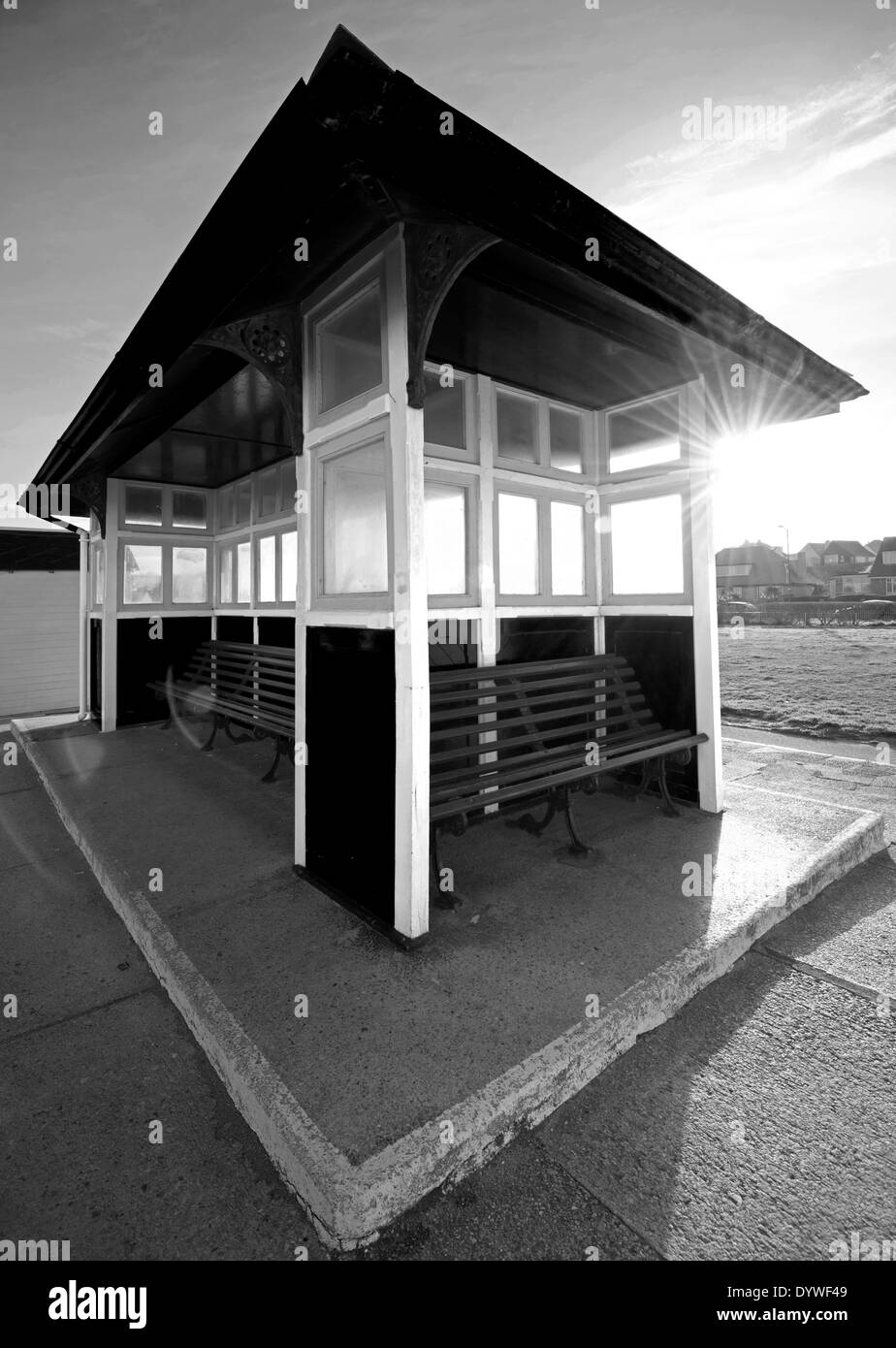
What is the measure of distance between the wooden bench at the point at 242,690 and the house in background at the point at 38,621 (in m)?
5.61

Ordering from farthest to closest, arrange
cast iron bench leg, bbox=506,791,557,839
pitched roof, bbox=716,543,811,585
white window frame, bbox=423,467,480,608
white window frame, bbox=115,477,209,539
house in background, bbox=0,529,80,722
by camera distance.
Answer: pitched roof, bbox=716,543,811,585 → house in background, bbox=0,529,80,722 → white window frame, bbox=115,477,209,539 → white window frame, bbox=423,467,480,608 → cast iron bench leg, bbox=506,791,557,839

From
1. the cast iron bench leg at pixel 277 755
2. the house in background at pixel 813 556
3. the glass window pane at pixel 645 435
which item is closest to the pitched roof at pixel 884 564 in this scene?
the house in background at pixel 813 556

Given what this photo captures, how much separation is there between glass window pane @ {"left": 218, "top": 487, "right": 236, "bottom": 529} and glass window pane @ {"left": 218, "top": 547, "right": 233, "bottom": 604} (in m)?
0.32

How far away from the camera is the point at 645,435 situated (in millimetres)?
4797

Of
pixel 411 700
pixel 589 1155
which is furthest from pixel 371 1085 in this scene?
pixel 411 700

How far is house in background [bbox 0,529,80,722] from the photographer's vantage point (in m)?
11.4

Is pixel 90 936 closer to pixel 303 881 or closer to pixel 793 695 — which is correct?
pixel 303 881

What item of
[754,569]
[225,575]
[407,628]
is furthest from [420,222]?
[754,569]

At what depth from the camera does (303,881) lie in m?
3.32

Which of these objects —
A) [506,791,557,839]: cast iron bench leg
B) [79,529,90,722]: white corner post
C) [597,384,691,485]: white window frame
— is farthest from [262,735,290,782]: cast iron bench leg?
[79,529,90,722]: white corner post

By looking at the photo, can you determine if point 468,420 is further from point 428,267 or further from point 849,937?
point 849,937

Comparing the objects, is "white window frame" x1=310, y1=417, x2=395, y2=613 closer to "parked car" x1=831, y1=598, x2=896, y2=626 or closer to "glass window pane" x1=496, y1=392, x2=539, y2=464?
"glass window pane" x1=496, y1=392, x2=539, y2=464
